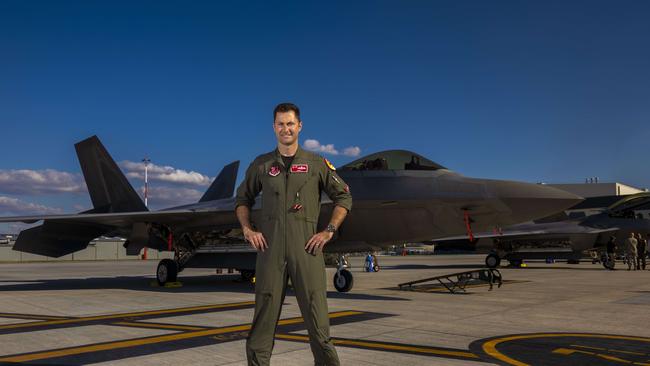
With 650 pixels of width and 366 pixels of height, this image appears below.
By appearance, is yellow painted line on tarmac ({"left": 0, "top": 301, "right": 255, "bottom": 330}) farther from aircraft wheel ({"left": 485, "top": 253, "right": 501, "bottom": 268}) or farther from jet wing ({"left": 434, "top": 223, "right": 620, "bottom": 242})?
aircraft wheel ({"left": 485, "top": 253, "right": 501, "bottom": 268})

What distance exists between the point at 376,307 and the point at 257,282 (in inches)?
226

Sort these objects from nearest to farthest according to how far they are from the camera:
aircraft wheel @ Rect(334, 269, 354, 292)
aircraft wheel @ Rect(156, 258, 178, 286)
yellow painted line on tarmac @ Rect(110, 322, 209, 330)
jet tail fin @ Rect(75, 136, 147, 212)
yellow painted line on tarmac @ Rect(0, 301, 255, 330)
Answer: yellow painted line on tarmac @ Rect(110, 322, 209, 330) < yellow painted line on tarmac @ Rect(0, 301, 255, 330) < aircraft wheel @ Rect(334, 269, 354, 292) < aircraft wheel @ Rect(156, 258, 178, 286) < jet tail fin @ Rect(75, 136, 147, 212)

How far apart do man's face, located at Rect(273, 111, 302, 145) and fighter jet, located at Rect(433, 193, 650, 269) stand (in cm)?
2217

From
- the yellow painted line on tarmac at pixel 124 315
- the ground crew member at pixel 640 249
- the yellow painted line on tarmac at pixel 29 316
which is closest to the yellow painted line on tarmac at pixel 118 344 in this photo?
the yellow painted line on tarmac at pixel 124 315

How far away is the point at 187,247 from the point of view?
1475cm

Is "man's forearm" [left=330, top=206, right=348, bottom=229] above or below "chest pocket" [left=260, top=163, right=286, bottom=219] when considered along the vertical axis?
below

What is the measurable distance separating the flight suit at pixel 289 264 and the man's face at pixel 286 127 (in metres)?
0.17

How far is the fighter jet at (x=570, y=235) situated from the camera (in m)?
24.7

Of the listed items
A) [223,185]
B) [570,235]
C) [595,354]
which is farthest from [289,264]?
[570,235]

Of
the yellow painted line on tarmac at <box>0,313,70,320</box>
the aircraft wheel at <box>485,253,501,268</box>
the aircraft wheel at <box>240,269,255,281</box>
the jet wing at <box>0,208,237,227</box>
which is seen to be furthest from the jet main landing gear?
the aircraft wheel at <box>485,253,501,268</box>

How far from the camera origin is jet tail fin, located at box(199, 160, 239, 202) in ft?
65.7

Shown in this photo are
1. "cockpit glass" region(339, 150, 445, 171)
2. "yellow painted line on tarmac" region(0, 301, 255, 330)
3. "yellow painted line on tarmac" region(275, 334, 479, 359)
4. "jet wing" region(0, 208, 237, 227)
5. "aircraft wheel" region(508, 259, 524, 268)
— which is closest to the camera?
"yellow painted line on tarmac" region(275, 334, 479, 359)

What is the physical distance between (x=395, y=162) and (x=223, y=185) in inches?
441

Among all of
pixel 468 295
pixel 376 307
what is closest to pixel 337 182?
pixel 376 307
